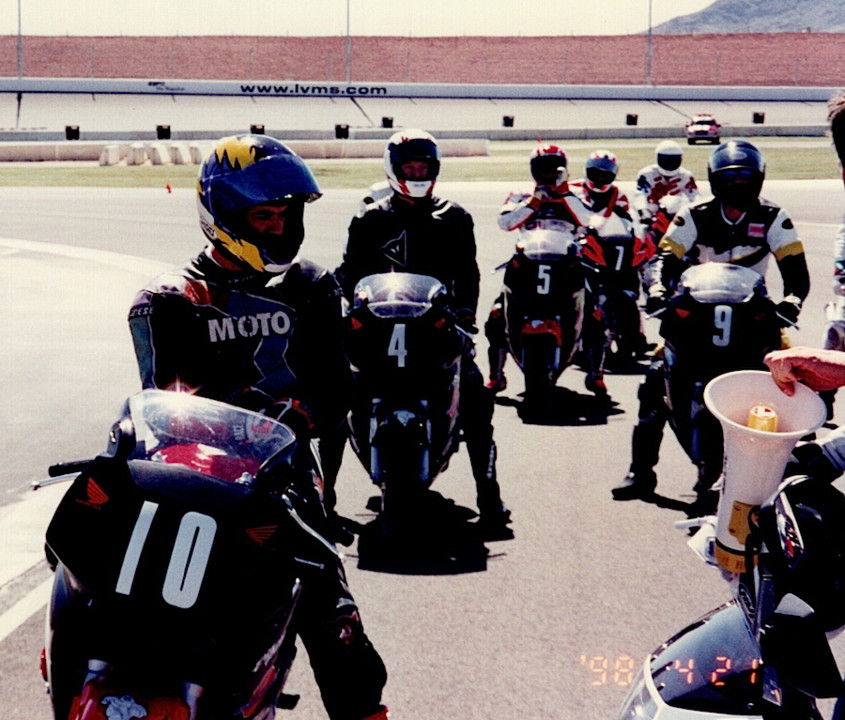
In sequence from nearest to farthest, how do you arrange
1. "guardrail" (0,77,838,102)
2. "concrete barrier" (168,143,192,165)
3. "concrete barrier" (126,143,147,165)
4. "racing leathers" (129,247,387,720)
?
"racing leathers" (129,247,387,720), "concrete barrier" (126,143,147,165), "concrete barrier" (168,143,192,165), "guardrail" (0,77,838,102)

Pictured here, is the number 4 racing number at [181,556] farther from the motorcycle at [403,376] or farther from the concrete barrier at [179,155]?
the concrete barrier at [179,155]

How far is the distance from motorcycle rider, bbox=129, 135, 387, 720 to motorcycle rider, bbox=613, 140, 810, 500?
3.78 metres

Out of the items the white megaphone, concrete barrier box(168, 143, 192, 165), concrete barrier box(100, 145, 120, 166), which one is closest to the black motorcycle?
the white megaphone

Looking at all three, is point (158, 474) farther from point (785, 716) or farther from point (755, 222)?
point (755, 222)

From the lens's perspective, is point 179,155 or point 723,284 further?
point 179,155

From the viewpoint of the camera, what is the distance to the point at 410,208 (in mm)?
7988

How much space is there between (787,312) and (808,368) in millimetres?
4214

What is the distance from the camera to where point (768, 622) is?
255cm

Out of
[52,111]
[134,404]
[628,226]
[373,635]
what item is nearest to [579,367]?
[628,226]

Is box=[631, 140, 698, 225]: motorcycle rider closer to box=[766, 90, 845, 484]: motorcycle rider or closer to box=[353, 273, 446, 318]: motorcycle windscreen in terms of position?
box=[353, 273, 446, 318]: motorcycle windscreen

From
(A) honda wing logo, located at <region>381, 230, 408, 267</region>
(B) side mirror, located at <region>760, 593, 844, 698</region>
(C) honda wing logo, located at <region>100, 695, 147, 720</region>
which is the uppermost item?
(A) honda wing logo, located at <region>381, 230, 408, 267</region>

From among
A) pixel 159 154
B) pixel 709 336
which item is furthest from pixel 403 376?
pixel 159 154

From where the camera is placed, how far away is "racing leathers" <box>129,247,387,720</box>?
4.15m

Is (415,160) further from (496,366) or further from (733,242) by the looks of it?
(496,366)
